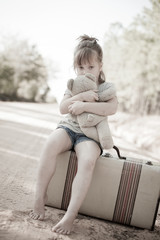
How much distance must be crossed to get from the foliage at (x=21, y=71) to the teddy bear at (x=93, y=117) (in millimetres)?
22026

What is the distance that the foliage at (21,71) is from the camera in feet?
82.0

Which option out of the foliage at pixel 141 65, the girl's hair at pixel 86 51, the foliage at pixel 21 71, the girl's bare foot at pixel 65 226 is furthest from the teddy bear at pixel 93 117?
the foliage at pixel 21 71

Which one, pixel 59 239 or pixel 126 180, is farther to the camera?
pixel 126 180

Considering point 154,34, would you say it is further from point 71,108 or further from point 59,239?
point 59,239

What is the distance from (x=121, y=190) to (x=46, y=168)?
23.7 inches

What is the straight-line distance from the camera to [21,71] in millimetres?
A: 27391

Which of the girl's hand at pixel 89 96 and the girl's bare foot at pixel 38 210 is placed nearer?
the girl's bare foot at pixel 38 210

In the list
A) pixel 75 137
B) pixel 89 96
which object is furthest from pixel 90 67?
pixel 75 137

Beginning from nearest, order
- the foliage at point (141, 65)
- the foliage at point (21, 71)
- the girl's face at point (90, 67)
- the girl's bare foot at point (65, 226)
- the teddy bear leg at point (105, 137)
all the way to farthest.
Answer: the girl's bare foot at point (65, 226) → the teddy bear leg at point (105, 137) → the girl's face at point (90, 67) → the foliage at point (141, 65) → the foliage at point (21, 71)

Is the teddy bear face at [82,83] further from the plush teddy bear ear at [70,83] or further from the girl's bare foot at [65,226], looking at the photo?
the girl's bare foot at [65,226]

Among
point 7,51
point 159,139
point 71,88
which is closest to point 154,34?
point 159,139

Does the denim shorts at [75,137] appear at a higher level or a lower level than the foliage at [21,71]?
lower

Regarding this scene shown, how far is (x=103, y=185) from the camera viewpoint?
198 centimetres

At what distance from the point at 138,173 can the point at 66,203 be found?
61 cm
